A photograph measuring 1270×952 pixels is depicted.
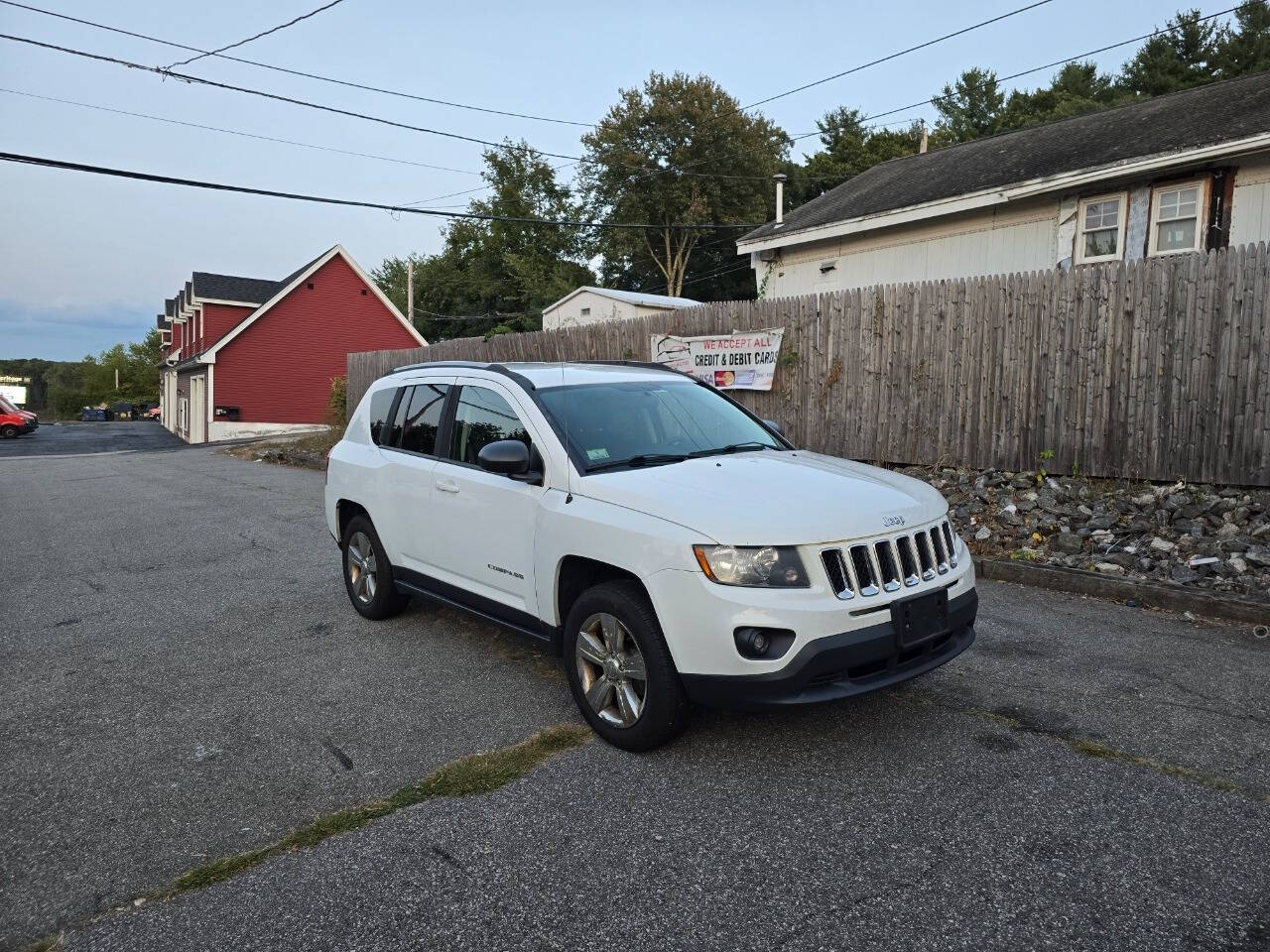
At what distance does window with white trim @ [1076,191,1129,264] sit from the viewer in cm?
1271

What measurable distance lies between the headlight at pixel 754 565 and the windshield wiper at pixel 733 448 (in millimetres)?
1087

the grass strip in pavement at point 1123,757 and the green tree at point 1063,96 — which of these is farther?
the green tree at point 1063,96

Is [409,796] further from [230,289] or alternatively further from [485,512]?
[230,289]

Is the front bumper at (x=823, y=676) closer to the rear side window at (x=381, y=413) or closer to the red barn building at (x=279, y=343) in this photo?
the rear side window at (x=381, y=413)

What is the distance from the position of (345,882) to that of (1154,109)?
16933 millimetres

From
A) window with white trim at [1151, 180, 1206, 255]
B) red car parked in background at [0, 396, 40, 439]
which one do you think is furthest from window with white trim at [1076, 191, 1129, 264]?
red car parked in background at [0, 396, 40, 439]

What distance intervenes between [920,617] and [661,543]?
115 centimetres

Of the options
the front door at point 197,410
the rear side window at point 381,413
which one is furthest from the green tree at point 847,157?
the rear side window at point 381,413

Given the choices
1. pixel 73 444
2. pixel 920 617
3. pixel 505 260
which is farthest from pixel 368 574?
pixel 505 260

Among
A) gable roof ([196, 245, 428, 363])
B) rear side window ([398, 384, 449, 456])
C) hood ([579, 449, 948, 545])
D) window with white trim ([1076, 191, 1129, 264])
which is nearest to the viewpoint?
hood ([579, 449, 948, 545])

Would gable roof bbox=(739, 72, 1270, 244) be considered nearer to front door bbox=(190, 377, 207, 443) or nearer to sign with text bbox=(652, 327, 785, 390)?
sign with text bbox=(652, 327, 785, 390)

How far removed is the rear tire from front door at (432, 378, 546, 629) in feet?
2.78

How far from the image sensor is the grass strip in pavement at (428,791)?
9.54 feet

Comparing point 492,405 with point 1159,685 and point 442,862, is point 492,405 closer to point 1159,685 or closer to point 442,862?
point 442,862
